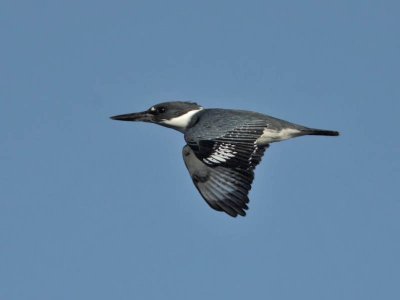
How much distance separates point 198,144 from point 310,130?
7.14 feet

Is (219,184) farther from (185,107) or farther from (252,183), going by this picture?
(185,107)

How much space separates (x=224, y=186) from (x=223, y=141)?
→ 3.79 feet

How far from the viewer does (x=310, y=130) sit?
16656 mm

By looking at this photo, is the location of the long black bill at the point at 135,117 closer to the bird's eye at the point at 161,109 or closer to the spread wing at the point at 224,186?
the bird's eye at the point at 161,109

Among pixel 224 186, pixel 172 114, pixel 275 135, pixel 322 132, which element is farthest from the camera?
pixel 172 114

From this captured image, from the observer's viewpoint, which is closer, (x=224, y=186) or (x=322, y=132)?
(x=224, y=186)

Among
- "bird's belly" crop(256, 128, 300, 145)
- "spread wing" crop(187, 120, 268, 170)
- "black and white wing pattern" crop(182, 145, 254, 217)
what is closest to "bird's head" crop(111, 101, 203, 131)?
"black and white wing pattern" crop(182, 145, 254, 217)

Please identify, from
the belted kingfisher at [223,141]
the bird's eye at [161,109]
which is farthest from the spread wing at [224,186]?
the bird's eye at [161,109]

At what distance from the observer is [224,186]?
16141 millimetres

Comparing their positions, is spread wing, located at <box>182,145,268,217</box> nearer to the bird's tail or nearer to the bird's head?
the bird's head

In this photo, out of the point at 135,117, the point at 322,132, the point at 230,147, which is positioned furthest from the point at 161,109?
the point at 230,147

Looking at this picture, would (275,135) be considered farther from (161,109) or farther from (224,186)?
(161,109)

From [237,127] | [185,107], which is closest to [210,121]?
[237,127]

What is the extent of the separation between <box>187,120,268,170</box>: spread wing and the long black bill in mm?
2166
